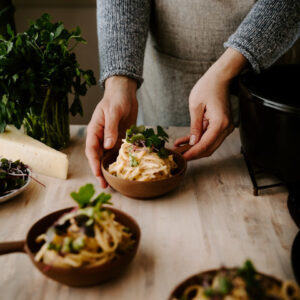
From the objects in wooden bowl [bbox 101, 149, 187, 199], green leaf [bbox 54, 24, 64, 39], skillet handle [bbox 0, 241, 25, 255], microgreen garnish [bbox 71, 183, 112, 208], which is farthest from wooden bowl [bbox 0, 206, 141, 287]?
green leaf [bbox 54, 24, 64, 39]

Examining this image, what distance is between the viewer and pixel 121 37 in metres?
1.46

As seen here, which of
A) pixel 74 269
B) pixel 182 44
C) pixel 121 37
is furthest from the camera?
pixel 182 44

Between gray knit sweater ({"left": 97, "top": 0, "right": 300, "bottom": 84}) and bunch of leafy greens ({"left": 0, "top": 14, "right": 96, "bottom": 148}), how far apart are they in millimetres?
152

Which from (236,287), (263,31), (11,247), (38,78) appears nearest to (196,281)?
(236,287)

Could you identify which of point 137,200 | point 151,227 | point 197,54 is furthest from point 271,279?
point 197,54

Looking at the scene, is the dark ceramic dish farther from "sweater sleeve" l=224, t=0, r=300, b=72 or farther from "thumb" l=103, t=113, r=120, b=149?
"sweater sleeve" l=224, t=0, r=300, b=72

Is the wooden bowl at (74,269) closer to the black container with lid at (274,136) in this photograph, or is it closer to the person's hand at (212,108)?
the black container with lid at (274,136)

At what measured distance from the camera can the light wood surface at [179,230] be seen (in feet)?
2.59

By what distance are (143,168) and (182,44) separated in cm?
82

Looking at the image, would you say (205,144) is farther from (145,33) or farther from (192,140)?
(145,33)

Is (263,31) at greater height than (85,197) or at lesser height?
greater

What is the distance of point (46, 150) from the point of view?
1.24 m

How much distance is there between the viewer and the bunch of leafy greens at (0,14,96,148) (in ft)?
4.05

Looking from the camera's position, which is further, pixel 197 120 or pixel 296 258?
pixel 197 120
